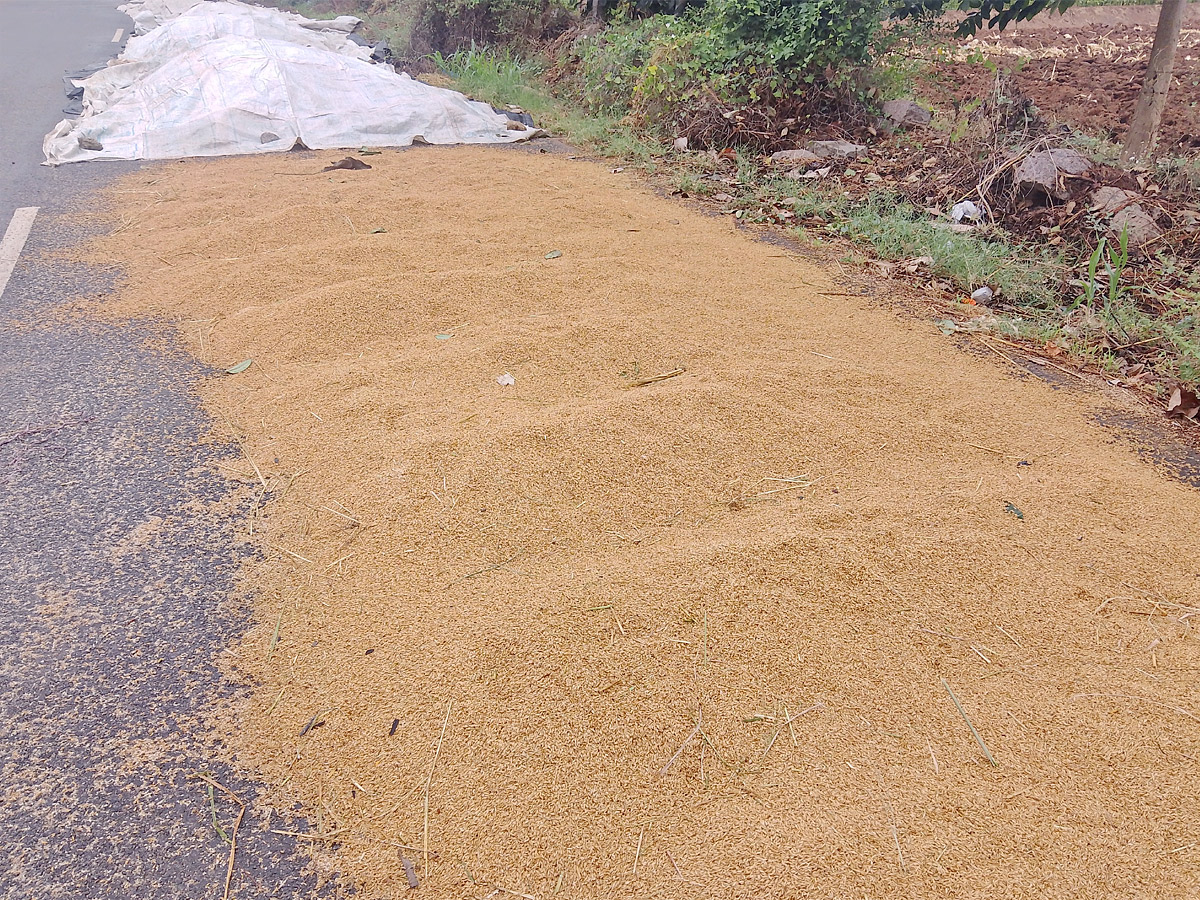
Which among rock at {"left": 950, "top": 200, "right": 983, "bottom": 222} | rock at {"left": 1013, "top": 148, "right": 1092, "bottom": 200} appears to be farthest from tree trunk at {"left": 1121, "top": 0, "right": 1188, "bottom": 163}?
rock at {"left": 950, "top": 200, "right": 983, "bottom": 222}

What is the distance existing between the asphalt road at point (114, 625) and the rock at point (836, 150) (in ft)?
13.8

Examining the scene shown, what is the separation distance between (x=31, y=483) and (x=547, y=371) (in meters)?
1.49

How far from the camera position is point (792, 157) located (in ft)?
18.0

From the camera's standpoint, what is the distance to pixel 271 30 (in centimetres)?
798

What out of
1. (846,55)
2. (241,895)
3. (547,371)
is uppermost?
(846,55)

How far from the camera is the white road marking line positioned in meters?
3.64

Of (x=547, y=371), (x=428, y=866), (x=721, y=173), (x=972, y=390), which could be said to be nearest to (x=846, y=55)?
(x=721, y=173)

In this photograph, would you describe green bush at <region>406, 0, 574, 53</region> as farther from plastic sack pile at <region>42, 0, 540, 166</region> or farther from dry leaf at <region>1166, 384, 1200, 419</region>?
dry leaf at <region>1166, 384, 1200, 419</region>

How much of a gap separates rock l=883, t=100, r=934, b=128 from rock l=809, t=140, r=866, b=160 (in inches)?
26.2

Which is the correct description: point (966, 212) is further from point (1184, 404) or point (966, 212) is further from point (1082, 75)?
point (1082, 75)

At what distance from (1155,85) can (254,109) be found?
6.01 meters

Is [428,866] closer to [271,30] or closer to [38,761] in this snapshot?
[38,761]

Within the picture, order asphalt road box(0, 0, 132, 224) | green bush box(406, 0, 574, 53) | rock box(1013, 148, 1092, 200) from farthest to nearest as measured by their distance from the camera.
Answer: green bush box(406, 0, 574, 53)
asphalt road box(0, 0, 132, 224)
rock box(1013, 148, 1092, 200)

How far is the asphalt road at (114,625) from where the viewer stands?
1.33 meters
